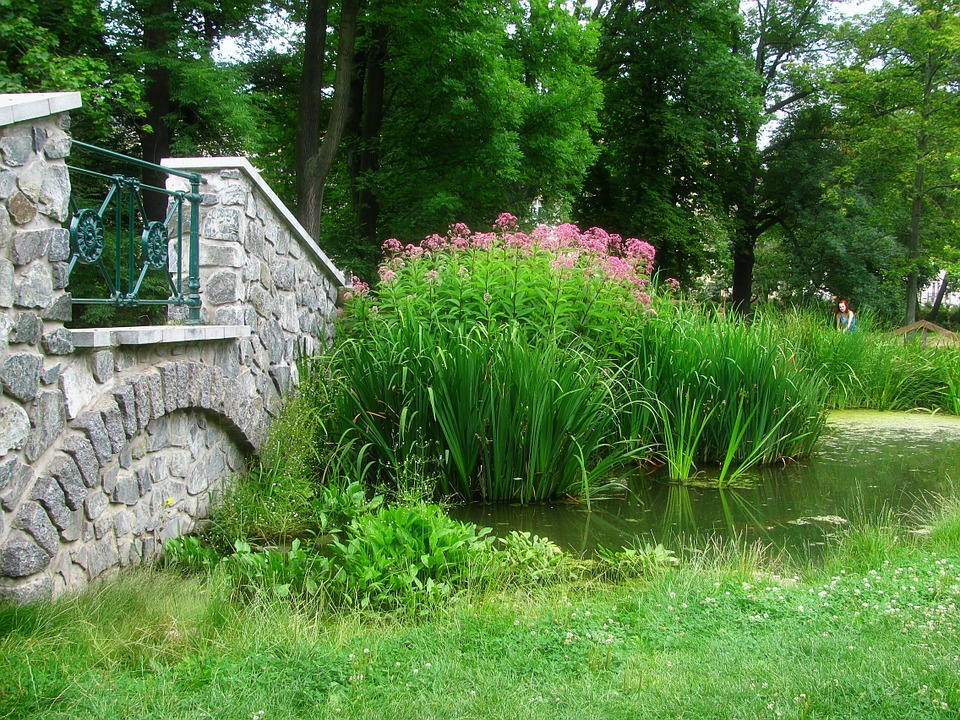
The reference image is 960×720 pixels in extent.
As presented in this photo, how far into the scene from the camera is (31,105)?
3.41 meters

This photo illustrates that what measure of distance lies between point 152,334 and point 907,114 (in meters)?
24.2

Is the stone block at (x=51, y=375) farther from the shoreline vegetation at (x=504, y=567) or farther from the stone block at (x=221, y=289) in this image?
the stone block at (x=221, y=289)

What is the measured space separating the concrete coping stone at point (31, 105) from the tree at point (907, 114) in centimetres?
1982

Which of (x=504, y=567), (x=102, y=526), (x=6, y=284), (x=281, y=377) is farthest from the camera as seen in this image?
(x=281, y=377)

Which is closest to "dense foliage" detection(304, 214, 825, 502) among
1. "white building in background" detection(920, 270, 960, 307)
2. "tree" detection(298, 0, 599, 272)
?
"tree" detection(298, 0, 599, 272)

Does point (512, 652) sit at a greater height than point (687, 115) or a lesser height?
lesser

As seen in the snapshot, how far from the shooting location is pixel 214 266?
5570 millimetres

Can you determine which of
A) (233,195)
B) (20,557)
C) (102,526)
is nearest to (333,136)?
(233,195)

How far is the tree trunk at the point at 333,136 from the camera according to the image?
Answer: 13.2m

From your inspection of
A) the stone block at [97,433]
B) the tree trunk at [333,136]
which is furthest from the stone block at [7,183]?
the tree trunk at [333,136]

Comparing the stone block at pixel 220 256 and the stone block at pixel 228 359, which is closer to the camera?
the stone block at pixel 228 359

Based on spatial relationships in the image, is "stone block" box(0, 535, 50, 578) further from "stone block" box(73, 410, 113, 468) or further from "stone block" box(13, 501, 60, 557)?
"stone block" box(73, 410, 113, 468)

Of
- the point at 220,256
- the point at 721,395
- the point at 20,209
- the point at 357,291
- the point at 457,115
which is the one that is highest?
the point at 457,115

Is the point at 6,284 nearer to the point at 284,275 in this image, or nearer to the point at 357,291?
the point at 284,275
